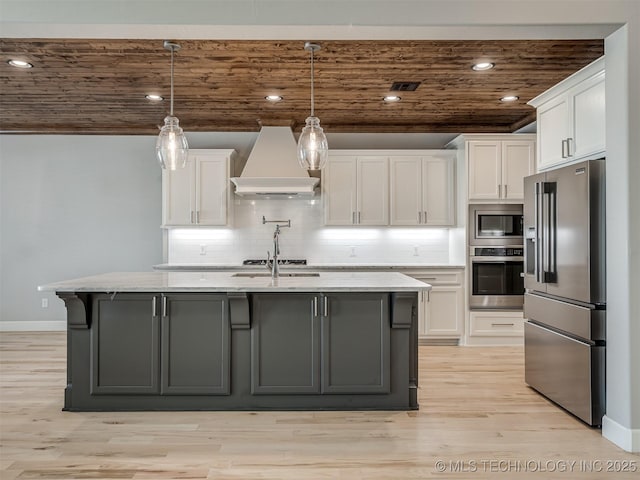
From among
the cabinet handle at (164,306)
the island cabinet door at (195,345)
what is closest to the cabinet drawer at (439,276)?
the island cabinet door at (195,345)

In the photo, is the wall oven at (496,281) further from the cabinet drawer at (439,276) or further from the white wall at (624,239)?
the white wall at (624,239)

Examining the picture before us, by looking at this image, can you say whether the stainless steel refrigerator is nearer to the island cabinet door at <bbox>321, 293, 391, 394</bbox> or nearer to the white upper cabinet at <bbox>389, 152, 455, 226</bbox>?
the island cabinet door at <bbox>321, 293, 391, 394</bbox>

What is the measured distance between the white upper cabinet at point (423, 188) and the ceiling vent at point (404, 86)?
4.25 feet

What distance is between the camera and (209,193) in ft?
18.8

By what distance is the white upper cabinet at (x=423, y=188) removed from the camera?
5812 mm

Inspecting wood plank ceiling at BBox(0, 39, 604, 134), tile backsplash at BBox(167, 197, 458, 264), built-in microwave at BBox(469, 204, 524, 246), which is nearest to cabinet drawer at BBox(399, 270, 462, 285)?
built-in microwave at BBox(469, 204, 524, 246)

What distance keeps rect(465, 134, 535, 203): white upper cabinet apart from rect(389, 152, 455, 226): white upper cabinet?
361 millimetres

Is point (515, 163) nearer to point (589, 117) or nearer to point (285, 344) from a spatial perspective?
point (589, 117)

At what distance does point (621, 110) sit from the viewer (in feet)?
9.13

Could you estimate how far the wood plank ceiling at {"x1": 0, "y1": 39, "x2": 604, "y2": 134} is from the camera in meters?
3.62

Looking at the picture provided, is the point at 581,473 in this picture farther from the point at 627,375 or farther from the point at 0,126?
the point at 0,126

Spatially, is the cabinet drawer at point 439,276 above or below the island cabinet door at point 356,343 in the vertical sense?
above

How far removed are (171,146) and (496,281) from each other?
156 inches

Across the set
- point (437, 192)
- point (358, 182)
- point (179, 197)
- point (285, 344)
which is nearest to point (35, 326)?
point (179, 197)
